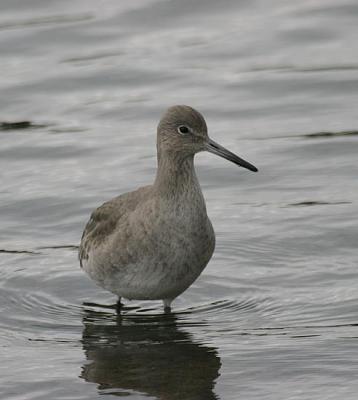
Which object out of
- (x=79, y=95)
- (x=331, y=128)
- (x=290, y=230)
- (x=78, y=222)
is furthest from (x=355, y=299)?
(x=79, y=95)

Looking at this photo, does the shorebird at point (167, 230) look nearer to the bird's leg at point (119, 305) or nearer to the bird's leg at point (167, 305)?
the bird's leg at point (167, 305)

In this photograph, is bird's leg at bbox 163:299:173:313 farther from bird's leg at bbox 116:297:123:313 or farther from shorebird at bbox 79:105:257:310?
bird's leg at bbox 116:297:123:313

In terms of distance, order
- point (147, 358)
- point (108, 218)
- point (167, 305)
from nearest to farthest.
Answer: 1. point (147, 358)
2. point (167, 305)
3. point (108, 218)

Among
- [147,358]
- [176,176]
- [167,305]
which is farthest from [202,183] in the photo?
[147,358]

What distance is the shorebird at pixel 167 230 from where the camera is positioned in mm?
9891

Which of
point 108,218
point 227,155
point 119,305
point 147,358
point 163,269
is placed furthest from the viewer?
point 119,305

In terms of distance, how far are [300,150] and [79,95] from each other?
3315mm

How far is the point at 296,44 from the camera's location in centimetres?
1734

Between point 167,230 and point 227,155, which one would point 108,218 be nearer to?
point 167,230

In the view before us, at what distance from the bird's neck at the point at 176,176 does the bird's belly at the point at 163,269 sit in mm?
374

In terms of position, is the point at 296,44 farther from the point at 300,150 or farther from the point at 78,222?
the point at 78,222

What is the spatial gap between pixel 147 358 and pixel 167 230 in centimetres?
100

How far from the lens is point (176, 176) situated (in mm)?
10094

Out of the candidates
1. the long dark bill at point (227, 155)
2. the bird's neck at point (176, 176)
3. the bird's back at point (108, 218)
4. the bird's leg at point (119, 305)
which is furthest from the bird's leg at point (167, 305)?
the long dark bill at point (227, 155)
